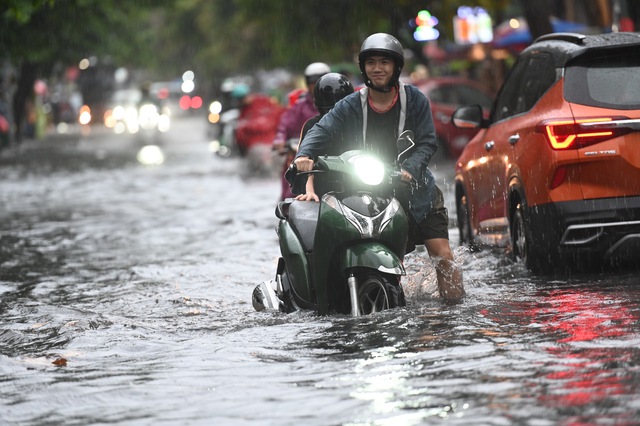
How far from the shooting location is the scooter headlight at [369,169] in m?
7.51

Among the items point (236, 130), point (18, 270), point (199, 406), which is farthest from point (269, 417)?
point (236, 130)

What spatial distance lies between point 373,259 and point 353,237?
0.56 ft

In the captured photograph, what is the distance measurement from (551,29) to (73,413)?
61.0ft

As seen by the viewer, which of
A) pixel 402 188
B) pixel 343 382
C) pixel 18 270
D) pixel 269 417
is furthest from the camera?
pixel 18 270

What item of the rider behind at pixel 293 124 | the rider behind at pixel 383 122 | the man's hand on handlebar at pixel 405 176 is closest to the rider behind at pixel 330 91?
the rider behind at pixel 383 122

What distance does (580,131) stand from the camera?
Answer: 9.10m

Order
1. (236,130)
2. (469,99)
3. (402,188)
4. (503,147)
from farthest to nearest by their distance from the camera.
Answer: (236,130) → (469,99) → (503,147) → (402,188)

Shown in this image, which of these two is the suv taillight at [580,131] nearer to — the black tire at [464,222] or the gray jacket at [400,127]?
the gray jacket at [400,127]

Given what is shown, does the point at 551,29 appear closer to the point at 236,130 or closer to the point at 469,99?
the point at 469,99

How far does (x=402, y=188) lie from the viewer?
26.1 ft

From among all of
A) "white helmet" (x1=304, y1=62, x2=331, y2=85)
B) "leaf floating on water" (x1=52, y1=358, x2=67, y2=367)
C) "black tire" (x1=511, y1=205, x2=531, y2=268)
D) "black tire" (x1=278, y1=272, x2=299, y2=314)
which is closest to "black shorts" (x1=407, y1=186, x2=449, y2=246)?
"black tire" (x1=278, y1=272, x2=299, y2=314)

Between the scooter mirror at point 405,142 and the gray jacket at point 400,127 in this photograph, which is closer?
the scooter mirror at point 405,142

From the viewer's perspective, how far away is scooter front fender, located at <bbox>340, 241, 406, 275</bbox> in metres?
7.45

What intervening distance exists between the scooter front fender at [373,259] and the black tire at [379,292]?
0.15m
